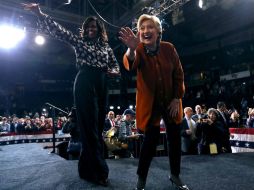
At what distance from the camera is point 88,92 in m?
2.14

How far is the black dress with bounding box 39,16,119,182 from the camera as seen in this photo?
2111mm

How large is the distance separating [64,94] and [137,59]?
17.4 m

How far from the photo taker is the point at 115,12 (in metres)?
10.7

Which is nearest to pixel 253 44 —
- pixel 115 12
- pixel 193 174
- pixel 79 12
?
pixel 115 12

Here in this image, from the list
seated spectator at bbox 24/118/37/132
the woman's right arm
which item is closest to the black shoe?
the woman's right arm

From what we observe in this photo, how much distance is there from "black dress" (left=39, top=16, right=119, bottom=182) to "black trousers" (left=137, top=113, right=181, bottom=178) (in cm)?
42

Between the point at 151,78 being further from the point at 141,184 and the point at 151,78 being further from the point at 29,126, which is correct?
the point at 29,126

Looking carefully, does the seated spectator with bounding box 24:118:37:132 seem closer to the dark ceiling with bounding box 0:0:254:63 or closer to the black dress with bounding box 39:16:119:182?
the dark ceiling with bounding box 0:0:254:63

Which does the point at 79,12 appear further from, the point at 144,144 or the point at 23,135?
the point at 144,144

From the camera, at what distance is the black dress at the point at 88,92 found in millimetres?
2111

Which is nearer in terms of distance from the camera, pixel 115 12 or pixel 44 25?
pixel 44 25

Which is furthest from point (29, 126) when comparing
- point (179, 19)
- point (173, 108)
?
point (173, 108)

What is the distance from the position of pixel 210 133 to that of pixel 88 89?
9.56ft

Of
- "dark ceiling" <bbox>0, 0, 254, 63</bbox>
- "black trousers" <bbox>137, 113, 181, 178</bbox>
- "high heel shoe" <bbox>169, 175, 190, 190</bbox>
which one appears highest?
"dark ceiling" <bbox>0, 0, 254, 63</bbox>
